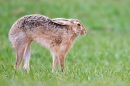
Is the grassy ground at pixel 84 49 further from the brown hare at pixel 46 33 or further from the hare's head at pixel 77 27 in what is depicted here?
the hare's head at pixel 77 27

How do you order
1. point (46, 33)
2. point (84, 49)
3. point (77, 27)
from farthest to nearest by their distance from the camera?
point (84, 49) < point (77, 27) < point (46, 33)

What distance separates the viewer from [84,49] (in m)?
15.1

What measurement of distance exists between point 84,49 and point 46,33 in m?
5.91

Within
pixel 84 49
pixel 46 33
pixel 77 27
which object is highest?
pixel 77 27

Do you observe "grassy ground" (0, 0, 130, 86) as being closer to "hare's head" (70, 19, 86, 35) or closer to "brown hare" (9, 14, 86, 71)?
"brown hare" (9, 14, 86, 71)

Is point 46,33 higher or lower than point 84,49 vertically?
higher

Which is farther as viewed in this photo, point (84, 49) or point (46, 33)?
point (84, 49)

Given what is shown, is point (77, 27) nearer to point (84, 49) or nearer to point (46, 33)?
point (46, 33)

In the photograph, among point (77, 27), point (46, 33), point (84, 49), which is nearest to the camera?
point (46, 33)

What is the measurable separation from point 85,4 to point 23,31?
14.7 meters

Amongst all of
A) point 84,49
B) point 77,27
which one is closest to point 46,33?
point 77,27

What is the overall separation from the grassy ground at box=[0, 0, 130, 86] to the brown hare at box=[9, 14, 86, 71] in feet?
1.54

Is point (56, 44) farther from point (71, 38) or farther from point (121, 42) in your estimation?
point (121, 42)

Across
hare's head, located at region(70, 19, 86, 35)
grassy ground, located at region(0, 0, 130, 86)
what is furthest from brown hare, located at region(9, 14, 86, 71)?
grassy ground, located at region(0, 0, 130, 86)
